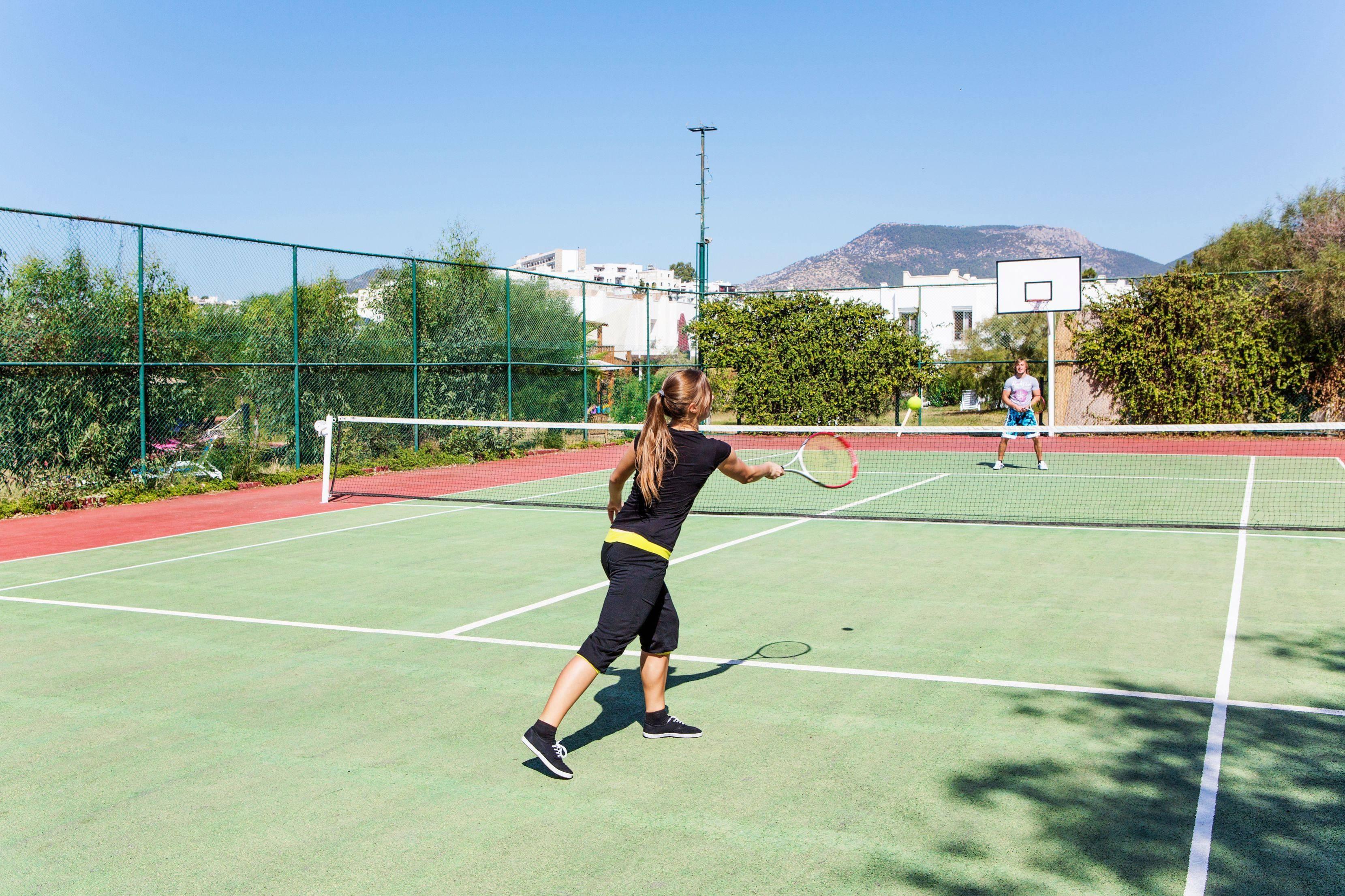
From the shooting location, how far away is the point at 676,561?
9094 mm

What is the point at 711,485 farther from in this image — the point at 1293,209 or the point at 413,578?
the point at 1293,209

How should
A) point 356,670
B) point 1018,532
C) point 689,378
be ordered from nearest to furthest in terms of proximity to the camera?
1. point 689,378
2. point 356,670
3. point 1018,532

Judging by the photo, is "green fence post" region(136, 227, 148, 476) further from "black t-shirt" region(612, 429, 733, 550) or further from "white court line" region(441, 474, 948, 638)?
"black t-shirt" region(612, 429, 733, 550)

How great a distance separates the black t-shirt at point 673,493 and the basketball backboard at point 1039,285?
19.5m

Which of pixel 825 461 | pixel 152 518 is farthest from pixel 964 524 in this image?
pixel 152 518

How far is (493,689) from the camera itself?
553 centimetres

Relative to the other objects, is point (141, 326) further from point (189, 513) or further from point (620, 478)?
point (620, 478)

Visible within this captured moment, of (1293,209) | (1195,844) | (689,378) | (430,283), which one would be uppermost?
(1293,209)

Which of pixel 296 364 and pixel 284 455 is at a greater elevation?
pixel 296 364

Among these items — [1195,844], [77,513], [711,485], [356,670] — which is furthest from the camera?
[711,485]

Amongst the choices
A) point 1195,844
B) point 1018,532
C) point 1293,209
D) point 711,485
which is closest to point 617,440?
point 711,485

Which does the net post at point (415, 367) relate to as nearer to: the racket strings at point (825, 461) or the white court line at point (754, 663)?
the white court line at point (754, 663)

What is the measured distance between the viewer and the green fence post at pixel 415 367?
733 inches

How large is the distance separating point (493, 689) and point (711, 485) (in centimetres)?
1028
